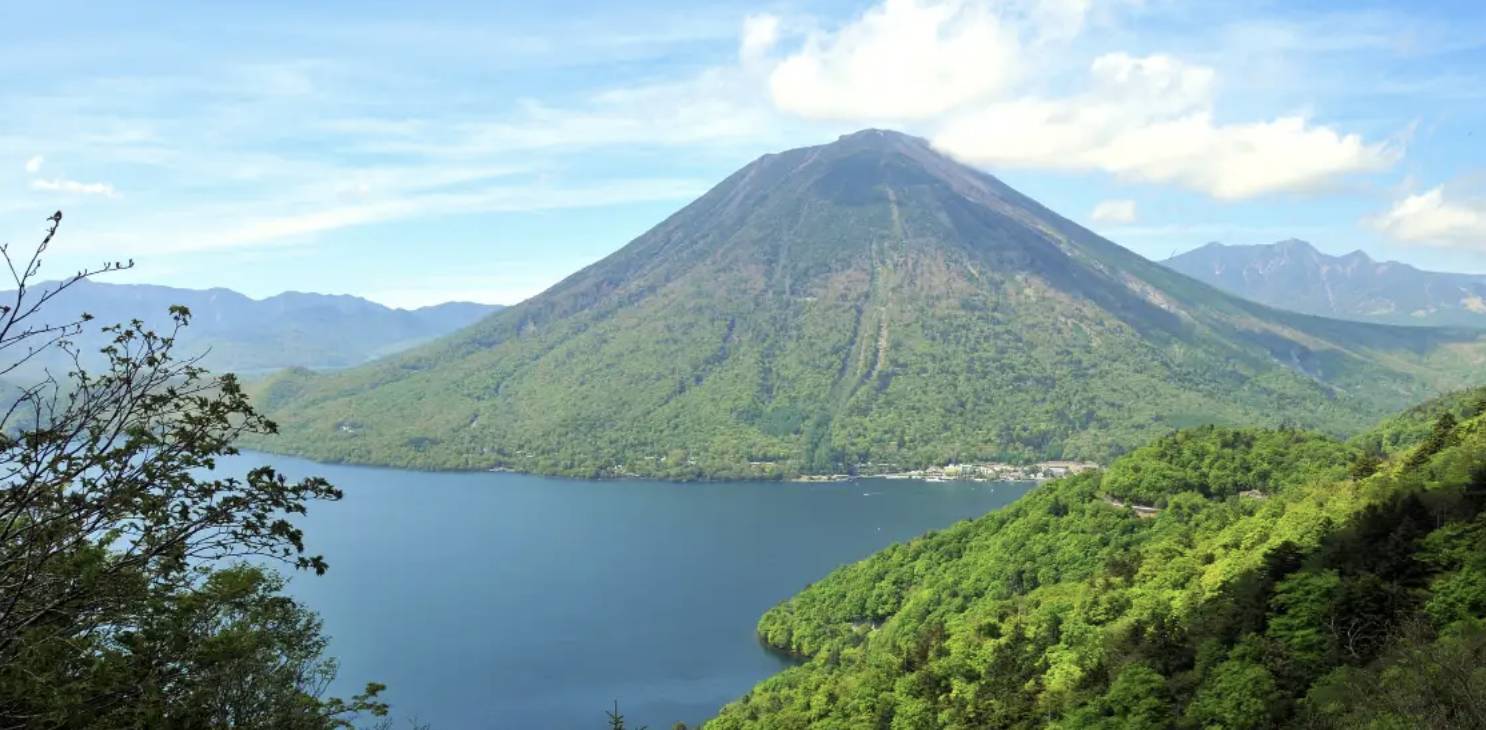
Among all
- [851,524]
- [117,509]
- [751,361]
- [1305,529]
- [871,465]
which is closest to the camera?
[117,509]

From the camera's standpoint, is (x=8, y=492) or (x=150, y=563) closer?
(x=8, y=492)

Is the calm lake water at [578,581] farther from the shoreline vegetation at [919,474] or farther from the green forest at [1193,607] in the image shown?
the green forest at [1193,607]

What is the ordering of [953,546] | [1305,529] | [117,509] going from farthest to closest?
[953,546]
[1305,529]
[117,509]

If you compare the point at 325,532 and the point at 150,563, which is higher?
the point at 150,563

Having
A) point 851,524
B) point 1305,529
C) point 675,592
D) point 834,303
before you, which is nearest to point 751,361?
point 834,303

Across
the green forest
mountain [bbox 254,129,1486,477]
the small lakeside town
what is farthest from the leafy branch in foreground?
mountain [bbox 254,129,1486,477]

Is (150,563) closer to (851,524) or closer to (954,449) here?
(851,524)

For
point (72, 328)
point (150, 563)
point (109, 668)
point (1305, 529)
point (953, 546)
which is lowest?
point (953, 546)

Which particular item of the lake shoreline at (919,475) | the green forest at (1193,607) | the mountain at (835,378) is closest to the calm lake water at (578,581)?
the lake shoreline at (919,475)
